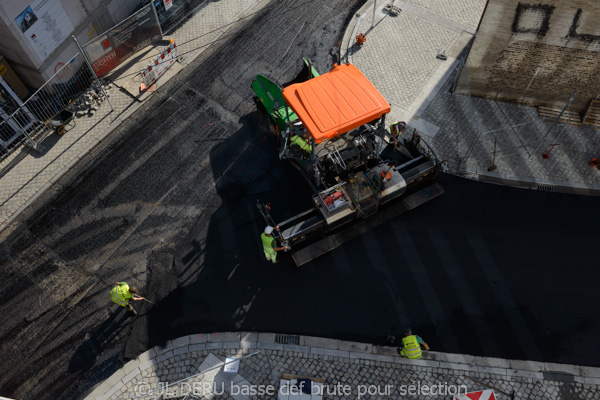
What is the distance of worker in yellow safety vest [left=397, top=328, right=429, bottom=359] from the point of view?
1191 centimetres

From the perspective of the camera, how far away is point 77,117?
17719 millimetres

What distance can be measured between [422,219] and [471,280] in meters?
2.49

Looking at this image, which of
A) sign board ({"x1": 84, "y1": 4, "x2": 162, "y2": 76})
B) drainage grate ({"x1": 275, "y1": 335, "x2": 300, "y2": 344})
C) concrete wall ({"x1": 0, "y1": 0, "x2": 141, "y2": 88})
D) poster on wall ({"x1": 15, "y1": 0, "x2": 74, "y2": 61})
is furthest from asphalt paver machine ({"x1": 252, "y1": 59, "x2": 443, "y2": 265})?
poster on wall ({"x1": 15, "y1": 0, "x2": 74, "y2": 61})

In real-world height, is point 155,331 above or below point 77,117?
below

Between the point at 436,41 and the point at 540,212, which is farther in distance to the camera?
the point at 436,41

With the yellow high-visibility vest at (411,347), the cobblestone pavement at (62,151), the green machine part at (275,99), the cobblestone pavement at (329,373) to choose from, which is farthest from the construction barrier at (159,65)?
the yellow high-visibility vest at (411,347)

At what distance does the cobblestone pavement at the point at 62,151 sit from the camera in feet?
52.0

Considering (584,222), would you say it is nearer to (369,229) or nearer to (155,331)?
(369,229)

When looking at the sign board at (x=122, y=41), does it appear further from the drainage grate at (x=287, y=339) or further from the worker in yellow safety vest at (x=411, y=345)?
the worker in yellow safety vest at (x=411, y=345)

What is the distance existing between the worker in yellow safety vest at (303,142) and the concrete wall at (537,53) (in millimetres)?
7371

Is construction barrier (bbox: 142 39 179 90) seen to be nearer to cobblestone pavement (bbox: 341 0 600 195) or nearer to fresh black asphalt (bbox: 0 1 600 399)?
fresh black asphalt (bbox: 0 1 600 399)

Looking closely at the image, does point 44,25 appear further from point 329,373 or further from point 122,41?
point 329,373

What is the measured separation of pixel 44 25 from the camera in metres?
16.2

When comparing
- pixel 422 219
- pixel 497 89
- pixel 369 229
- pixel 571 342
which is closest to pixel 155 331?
pixel 369 229
